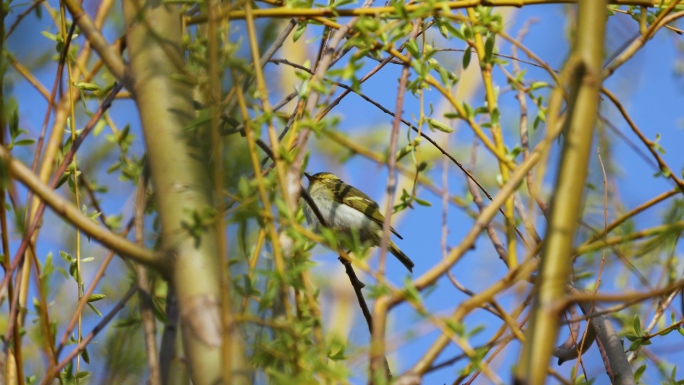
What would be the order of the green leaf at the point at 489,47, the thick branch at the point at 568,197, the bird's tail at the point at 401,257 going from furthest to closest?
the bird's tail at the point at 401,257 → the green leaf at the point at 489,47 → the thick branch at the point at 568,197

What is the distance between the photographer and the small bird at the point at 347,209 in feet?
16.7

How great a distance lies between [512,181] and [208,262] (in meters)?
Result: 0.49

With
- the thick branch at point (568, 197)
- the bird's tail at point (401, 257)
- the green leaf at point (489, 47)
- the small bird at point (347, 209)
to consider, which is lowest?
the thick branch at point (568, 197)

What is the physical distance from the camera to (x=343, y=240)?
1.24 meters

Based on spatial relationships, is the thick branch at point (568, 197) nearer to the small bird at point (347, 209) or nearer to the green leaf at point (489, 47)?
the green leaf at point (489, 47)

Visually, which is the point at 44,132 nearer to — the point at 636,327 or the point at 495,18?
the point at 495,18

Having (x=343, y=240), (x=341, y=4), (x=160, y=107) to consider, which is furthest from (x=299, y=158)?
(x=341, y=4)

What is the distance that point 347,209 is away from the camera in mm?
5246

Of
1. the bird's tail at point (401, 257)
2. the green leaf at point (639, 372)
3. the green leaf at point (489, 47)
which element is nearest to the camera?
the green leaf at point (489, 47)

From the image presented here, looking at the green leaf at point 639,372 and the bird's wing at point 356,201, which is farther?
the bird's wing at point 356,201

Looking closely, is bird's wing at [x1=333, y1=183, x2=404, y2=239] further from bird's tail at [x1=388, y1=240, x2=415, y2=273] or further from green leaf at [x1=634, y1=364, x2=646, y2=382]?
green leaf at [x1=634, y1=364, x2=646, y2=382]

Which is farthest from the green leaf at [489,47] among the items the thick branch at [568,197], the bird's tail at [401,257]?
the bird's tail at [401,257]

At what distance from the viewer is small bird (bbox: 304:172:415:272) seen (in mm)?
5086

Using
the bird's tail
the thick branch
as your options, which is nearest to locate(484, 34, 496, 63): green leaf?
the thick branch
